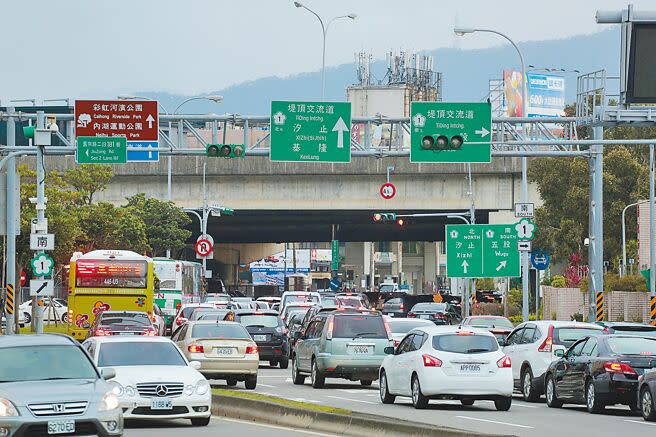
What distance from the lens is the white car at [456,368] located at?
24578 mm

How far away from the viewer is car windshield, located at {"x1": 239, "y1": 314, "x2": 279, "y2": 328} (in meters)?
40.2

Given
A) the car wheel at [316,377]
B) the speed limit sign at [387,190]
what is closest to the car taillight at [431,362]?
the car wheel at [316,377]

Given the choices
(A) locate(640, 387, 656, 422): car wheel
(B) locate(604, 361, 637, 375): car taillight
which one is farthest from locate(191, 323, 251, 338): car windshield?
(A) locate(640, 387, 656, 422): car wheel

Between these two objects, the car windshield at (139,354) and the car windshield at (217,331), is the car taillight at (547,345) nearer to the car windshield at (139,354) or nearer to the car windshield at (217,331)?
the car windshield at (217,331)

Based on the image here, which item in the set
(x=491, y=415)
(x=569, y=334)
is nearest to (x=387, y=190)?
(x=569, y=334)

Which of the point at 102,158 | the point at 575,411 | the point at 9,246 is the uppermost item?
the point at 102,158

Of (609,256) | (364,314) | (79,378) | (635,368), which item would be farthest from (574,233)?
(79,378)

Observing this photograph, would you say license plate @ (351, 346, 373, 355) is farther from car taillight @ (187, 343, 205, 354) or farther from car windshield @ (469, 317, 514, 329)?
car windshield @ (469, 317, 514, 329)

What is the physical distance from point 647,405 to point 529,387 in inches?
250

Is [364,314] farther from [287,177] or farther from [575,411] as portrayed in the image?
[287,177]

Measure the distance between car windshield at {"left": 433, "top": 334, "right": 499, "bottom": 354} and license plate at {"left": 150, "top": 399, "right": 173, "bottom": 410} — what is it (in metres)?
5.95

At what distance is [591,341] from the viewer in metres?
26.1

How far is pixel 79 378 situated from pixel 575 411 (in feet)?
40.4

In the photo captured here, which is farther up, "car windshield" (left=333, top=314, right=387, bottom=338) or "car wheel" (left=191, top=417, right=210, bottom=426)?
"car windshield" (left=333, top=314, right=387, bottom=338)
